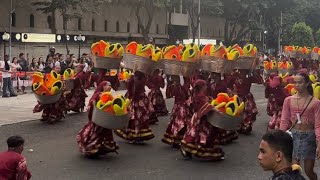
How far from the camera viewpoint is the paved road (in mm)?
8570

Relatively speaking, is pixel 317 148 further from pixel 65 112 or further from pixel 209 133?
pixel 65 112

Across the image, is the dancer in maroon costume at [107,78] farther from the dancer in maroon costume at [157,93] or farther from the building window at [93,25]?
the building window at [93,25]

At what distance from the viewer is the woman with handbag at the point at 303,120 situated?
6426mm

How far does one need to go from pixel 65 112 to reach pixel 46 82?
160 centimetres

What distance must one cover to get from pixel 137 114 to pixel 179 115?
0.94m

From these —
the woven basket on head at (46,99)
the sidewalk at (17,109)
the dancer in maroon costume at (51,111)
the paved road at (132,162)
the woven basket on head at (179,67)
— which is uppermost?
the woven basket on head at (179,67)

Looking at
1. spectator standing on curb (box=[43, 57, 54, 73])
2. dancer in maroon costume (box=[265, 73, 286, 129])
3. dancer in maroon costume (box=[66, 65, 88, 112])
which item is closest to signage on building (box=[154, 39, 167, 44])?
spectator standing on curb (box=[43, 57, 54, 73])

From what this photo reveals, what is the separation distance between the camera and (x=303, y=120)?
21.1 ft

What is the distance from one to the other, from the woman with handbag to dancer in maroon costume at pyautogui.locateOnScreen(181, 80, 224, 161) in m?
2.92

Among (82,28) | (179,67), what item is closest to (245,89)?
(179,67)

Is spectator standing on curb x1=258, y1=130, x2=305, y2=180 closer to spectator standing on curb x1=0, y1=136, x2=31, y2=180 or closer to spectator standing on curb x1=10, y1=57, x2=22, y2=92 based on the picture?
spectator standing on curb x1=0, y1=136, x2=31, y2=180

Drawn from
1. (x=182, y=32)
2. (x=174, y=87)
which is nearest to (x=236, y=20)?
(x=182, y=32)

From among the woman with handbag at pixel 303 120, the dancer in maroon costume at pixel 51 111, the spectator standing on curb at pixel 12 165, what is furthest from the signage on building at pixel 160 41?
the spectator standing on curb at pixel 12 165

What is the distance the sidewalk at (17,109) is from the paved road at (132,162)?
7.29 ft
